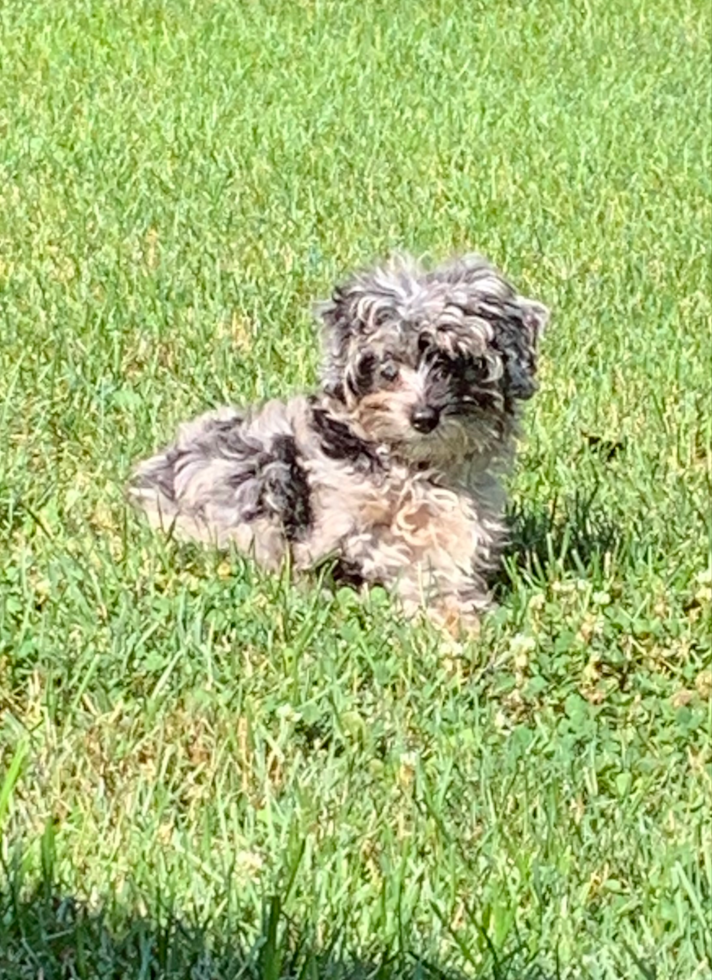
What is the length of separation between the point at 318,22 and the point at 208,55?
1.87 m

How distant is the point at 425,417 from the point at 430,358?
0.19 metres

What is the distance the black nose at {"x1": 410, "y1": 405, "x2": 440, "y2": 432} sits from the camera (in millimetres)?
5496

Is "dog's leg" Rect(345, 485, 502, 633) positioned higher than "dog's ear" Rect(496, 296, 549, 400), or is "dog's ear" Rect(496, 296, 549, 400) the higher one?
"dog's ear" Rect(496, 296, 549, 400)

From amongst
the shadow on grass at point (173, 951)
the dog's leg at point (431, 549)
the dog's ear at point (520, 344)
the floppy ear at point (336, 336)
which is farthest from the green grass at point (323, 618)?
the floppy ear at point (336, 336)

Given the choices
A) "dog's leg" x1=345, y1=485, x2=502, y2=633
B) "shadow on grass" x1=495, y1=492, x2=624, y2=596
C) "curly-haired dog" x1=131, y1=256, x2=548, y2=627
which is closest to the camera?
"curly-haired dog" x1=131, y1=256, x2=548, y2=627

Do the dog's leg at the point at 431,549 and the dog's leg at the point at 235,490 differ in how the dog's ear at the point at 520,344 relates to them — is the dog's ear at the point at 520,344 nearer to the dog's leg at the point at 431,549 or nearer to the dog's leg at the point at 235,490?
the dog's leg at the point at 431,549

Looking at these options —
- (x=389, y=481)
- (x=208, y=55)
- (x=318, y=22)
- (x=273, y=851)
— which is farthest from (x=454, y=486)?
(x=318, y=22)

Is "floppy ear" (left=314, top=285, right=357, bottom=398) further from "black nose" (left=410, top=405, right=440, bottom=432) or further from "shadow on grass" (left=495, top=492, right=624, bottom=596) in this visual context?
"shadow on grass" (left=495, top=492, right=624, bottom=596)

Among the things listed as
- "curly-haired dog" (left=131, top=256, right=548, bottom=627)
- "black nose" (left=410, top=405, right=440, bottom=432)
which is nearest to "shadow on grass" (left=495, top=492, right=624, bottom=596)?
"curly-haired dog" (left=131, top=256, right=548, bottom=627)

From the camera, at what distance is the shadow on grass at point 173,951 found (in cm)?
330

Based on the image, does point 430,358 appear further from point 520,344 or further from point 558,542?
point 558,542

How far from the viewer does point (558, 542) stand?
6234mm

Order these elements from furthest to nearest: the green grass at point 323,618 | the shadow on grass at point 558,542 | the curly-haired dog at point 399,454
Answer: the shadow on grass at point 558,542, the curly-haired dog at point 399,454, the green grass at point 323,618

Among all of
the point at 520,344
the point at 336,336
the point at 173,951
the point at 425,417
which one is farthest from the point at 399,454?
the point at 173,951
